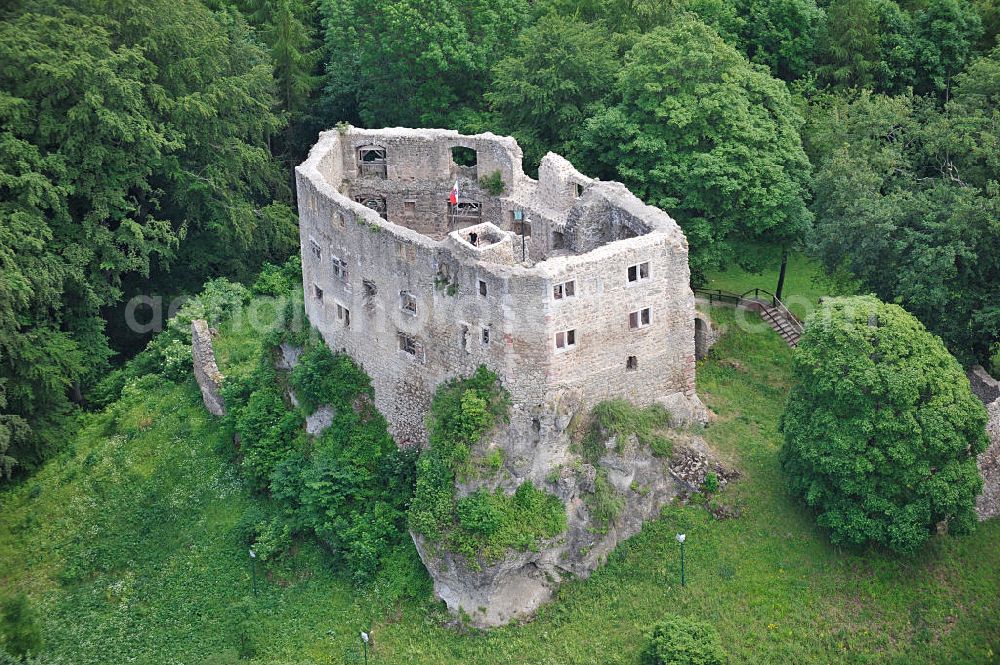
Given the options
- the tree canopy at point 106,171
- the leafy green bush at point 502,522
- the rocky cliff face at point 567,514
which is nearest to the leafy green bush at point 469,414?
the rocky cliff face at point 567,514

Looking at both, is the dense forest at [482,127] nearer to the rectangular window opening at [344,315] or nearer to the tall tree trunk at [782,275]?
the tall tree trunk at [782,275]

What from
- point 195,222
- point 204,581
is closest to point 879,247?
point 204,581

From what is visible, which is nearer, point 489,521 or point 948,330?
point 489,521

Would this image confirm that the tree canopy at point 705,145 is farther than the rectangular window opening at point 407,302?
Yes

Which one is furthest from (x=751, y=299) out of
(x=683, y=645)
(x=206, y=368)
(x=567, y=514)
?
(x=206, y=368)

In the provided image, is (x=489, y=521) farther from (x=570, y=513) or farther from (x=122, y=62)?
(x=122, y=62)

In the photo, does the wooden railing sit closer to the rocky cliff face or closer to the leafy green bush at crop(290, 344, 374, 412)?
the rocky cliff face
